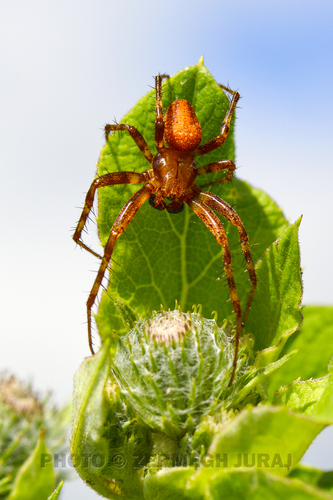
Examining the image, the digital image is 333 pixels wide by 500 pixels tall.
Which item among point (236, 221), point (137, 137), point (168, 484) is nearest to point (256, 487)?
→ point (168, 484)

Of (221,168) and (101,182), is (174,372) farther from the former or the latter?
(221,168)

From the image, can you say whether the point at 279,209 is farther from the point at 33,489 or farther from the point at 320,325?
the point at 33,489

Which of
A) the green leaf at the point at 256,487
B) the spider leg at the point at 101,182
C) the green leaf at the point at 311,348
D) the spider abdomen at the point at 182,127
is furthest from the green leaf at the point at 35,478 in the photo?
the spider abdomen at the point at 182,127

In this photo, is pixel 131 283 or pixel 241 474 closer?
pixel 241 474

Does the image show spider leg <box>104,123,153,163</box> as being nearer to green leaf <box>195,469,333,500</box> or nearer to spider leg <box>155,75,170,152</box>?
spider leg <box>155,75,170,152</box>

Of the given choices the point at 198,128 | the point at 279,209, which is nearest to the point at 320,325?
the point at 279,209

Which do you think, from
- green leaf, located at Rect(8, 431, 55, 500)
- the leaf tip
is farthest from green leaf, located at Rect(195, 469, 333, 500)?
the leaf tip

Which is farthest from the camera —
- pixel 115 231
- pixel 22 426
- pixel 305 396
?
pixel 22 426
